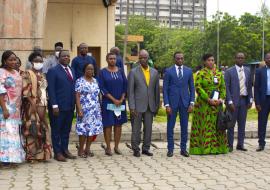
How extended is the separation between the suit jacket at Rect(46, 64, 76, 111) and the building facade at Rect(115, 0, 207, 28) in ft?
376

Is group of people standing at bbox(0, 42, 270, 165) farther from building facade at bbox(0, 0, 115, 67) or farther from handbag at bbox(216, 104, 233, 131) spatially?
building facade at bbox(0, 0, 115, 67)

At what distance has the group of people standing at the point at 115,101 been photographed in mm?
8766

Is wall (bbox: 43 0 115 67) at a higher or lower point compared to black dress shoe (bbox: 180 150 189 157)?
higher

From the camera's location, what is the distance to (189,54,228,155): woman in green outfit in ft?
31.9

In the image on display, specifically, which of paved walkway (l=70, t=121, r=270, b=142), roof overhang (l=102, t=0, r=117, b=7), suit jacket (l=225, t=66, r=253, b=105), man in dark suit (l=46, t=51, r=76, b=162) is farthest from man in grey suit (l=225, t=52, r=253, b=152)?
roof overhang (l=102, t=0, r=117, b=7)

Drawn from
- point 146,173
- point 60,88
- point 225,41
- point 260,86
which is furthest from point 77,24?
point 225,41

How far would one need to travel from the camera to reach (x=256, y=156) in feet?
31.5

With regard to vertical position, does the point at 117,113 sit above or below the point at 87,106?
below

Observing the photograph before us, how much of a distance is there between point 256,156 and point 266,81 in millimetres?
1529

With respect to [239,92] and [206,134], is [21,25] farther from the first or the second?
[239,92]

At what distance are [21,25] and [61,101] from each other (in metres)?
1.98

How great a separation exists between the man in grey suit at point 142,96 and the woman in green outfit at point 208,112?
2.58 ft

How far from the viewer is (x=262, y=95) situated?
10.3m

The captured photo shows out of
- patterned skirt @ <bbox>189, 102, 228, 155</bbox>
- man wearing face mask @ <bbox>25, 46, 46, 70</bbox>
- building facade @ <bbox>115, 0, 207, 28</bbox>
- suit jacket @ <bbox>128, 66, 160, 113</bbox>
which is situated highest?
building facade @ <bbox>115, 0, 207, 28</bbox>
